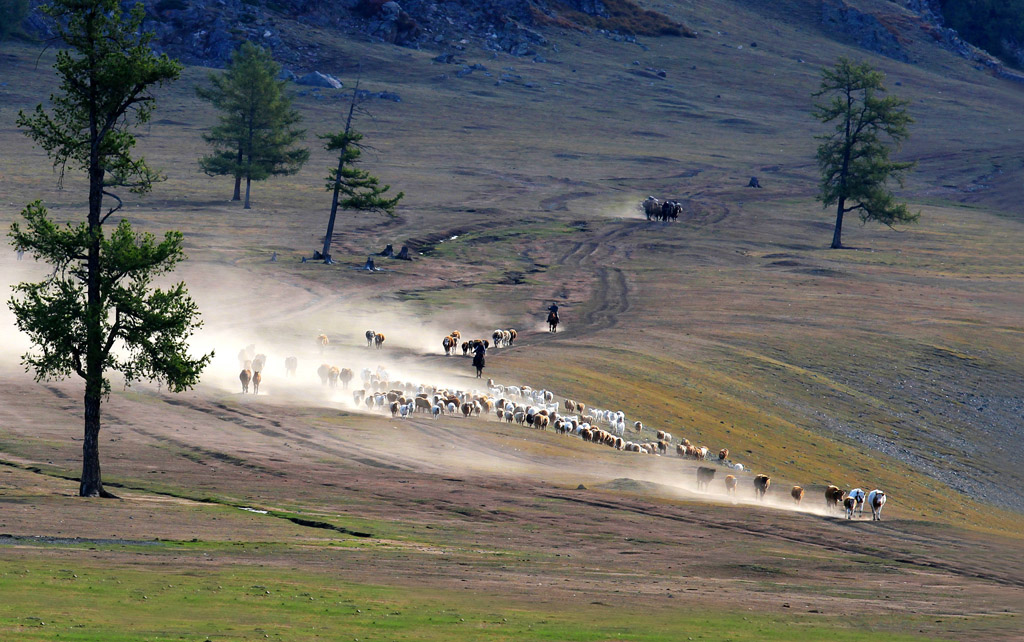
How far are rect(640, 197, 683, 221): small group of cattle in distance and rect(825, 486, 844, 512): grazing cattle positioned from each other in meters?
72.2

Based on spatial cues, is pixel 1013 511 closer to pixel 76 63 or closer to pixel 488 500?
pixel 488 500

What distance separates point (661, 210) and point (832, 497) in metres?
73.0

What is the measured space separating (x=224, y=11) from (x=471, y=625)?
160 meters

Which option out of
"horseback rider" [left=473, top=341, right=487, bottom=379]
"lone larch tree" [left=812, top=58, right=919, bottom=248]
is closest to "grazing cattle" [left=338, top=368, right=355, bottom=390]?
"horseback rider" [left=473, top=341, right=487, bottom=379]

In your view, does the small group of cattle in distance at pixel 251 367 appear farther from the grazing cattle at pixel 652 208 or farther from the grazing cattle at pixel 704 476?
the grazing cattle at pixel 652 208

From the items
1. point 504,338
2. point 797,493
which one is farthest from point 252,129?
point 797,493

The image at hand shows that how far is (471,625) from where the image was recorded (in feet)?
57.9

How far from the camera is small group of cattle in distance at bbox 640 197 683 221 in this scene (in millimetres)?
103375

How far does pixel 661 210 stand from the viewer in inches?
4075

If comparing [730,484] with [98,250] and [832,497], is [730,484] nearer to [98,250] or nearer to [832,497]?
[832,497]

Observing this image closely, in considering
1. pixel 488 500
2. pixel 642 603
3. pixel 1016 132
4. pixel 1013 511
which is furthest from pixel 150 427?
pixel 1016 132

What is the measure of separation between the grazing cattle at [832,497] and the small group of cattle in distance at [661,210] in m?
72.2

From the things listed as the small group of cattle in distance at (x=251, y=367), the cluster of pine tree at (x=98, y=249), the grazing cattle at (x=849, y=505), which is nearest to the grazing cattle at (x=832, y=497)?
the grazing cattle at (x=849, y=505)

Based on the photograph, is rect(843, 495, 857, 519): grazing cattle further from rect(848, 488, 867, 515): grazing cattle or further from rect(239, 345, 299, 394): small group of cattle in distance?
rect(239, 345, 299, 394): small group of cattle in distance
